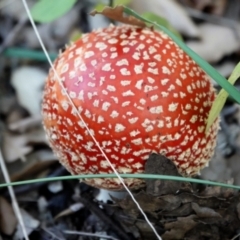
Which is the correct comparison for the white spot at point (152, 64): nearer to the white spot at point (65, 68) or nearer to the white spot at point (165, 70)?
the white spot at point (165, 70)

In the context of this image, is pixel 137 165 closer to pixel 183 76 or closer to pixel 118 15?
pixel 183 76

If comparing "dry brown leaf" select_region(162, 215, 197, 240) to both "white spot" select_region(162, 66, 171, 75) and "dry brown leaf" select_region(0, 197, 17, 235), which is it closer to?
"white spot" select_region(162, 66, 171, 75)

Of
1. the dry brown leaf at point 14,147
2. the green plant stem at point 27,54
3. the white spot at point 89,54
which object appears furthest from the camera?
the green plant stem at point 27,54

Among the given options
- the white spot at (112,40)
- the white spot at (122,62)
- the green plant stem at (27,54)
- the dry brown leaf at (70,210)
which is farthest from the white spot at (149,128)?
the green plant stem at (27,54)

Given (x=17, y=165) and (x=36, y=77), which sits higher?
(x=36, y=77)

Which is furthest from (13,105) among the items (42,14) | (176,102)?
(176,102)

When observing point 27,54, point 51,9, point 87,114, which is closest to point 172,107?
point 87,114

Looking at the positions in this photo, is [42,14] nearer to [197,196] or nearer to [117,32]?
[117,32]
